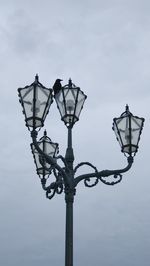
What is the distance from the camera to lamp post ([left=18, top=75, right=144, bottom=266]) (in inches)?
289

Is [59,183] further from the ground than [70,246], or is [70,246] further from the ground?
[59,183]

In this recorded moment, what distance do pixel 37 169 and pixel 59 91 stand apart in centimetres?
194

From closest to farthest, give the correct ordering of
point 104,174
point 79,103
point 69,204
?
point 69,204
point 79,103
point 104,174

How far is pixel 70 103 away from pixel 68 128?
0.42 meters

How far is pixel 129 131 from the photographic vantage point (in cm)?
809

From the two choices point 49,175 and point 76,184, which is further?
point 49,175

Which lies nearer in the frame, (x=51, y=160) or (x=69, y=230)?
(x=69, y=230)

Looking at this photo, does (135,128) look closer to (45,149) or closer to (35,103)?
(35,103)

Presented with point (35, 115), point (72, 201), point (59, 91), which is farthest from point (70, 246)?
point (59, 91)

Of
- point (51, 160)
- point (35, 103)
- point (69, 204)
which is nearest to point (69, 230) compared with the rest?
point (69, 204)

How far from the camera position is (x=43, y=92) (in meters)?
7.43

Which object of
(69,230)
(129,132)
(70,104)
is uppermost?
(70,104)

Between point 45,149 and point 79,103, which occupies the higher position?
point 79,103

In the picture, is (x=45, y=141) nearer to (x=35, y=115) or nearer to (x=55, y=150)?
(x=55, y=150)
